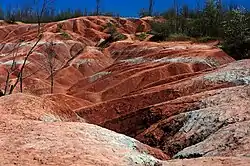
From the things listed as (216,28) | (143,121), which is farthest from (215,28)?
(143,121)

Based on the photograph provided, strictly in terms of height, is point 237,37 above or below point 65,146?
below

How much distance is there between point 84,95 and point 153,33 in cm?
2728

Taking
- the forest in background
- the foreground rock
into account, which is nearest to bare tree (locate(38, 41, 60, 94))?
the forest in background

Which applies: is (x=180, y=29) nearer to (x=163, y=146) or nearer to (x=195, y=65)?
(x=195, y=65)

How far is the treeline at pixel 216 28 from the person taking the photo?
129 ft

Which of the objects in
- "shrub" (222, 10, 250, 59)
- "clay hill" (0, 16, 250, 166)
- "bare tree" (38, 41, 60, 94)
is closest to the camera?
"clay hill" (0, 16, 250, 166)

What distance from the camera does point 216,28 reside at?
52.2 meters

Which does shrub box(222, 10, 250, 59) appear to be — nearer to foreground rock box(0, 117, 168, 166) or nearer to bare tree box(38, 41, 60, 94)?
bare tree box(38, 41, 60, 94)

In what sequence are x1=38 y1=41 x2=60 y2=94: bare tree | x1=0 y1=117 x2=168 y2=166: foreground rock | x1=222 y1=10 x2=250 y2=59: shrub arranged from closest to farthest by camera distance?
1. x1=0 y1=117 x2=168 y2=166: foreground rock
2. x1=222 y1=10 x2=250 y2=59: shrub
3. x1=38 y1=41 x2=60 y2=94: bare tree

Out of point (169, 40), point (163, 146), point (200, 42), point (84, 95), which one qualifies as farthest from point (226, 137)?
point (169, 40)

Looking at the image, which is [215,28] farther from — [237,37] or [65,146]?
[65,146]

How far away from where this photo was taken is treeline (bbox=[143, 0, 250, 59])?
39312 millimetres

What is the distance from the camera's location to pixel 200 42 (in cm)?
4728

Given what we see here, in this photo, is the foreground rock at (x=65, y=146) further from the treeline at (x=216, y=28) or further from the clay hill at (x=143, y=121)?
the treeline at (x=216, y=28)
